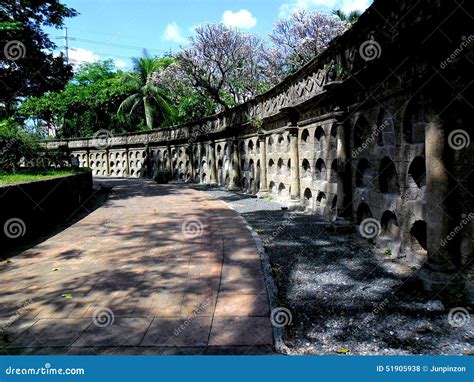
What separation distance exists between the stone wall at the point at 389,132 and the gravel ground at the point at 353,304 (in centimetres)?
46

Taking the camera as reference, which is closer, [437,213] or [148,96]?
[437,213]

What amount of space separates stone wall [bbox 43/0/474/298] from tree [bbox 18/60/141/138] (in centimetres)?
2758

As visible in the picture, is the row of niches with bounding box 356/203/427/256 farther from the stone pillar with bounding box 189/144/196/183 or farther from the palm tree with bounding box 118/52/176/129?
the palm tree with bounding box 118/52/176/129

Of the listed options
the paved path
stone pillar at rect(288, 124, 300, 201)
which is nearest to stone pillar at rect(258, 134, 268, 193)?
stone pillar at rect(288, 124, 300, 201)

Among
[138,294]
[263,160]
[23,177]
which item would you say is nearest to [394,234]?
[138,294]

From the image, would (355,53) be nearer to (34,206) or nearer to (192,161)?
(34,206)

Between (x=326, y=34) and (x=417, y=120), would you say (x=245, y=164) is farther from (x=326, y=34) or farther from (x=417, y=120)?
(x=326, y=34)

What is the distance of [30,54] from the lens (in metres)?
12.7

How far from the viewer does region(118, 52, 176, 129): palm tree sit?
106 ft

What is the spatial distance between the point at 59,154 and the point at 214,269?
37.6 feet

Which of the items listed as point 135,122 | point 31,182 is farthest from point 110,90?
point 31,182

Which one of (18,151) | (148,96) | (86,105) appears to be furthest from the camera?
(86,105)

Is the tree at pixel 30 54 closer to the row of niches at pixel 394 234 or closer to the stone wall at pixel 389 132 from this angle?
the stone wall at pixel 389 132

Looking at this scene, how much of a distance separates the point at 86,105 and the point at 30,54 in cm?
2790
